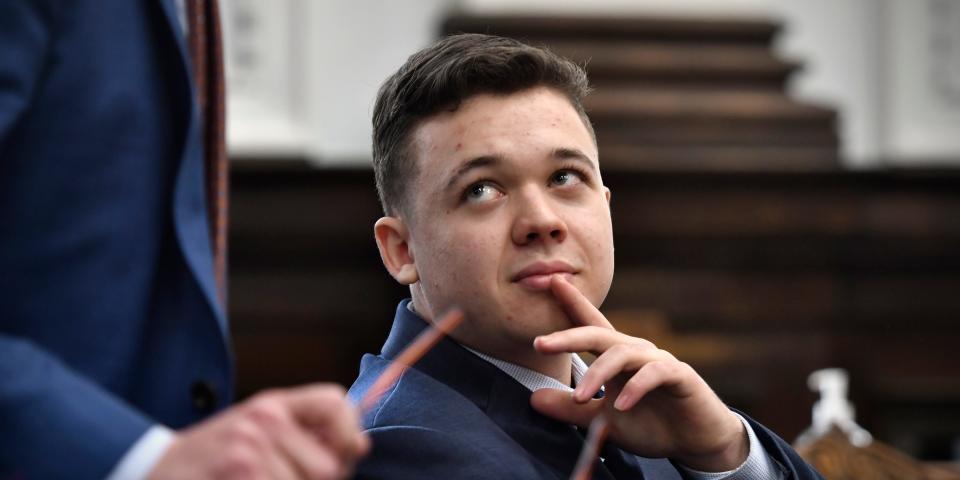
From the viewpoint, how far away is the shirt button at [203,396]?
112cm

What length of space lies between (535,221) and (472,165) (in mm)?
109

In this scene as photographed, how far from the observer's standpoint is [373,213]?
4.05 meters

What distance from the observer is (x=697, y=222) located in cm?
385

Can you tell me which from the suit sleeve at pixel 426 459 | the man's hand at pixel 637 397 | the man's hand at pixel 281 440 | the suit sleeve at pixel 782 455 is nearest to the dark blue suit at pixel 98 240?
the man's hand at pixel 281 440

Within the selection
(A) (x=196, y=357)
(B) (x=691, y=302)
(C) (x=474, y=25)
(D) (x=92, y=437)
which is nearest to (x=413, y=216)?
(A) (x=196, y=357)

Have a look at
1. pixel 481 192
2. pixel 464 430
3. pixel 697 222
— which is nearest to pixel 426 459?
pixel 464 430

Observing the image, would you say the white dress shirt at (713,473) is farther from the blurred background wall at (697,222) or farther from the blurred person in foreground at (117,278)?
the blurred background wall at (697,222)

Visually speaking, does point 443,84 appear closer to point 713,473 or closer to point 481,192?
point 481,192

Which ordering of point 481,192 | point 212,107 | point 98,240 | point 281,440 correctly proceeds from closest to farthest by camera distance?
1. point 281,440
2. point 98,240
3. point 212,107
4. point 481,192

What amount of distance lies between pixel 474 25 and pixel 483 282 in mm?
2852

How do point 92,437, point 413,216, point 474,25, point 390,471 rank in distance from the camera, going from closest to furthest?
point 92,437, point 390,471, point 413,216, point 474,25

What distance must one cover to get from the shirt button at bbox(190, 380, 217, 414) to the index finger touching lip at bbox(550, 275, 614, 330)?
0.47 metres

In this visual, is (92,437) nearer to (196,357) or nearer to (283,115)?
(196,357)

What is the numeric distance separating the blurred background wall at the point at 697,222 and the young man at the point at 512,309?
5.80ft
